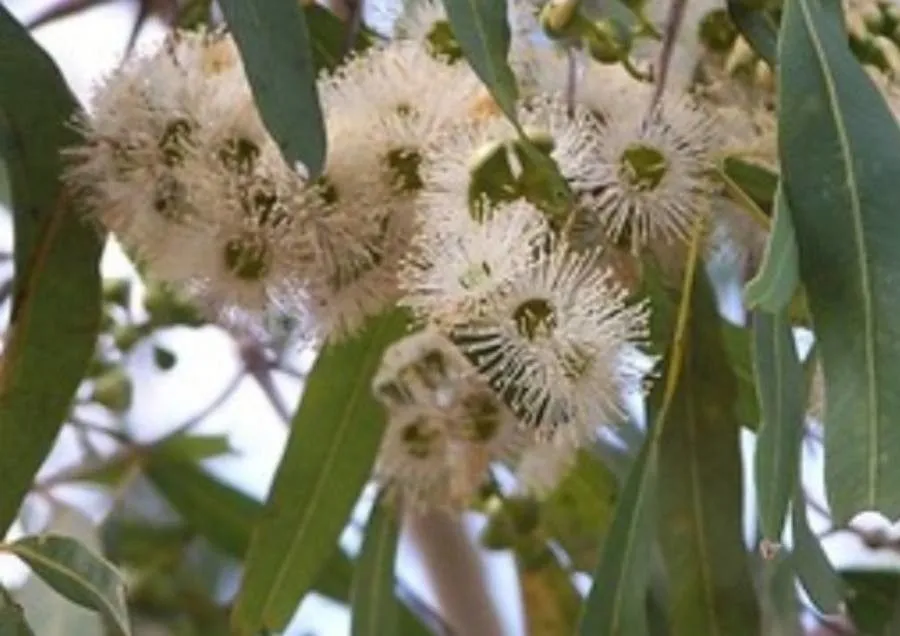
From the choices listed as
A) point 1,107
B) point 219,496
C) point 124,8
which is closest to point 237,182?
point 1,107

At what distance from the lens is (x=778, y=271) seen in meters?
0.78

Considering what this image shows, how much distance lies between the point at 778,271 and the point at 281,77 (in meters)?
0.22

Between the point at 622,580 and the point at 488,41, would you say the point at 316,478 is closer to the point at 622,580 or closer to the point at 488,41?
the point at 622,580

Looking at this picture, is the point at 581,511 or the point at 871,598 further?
the point at 581,511

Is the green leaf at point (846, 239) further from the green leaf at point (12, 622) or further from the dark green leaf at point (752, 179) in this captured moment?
the green leaf at point (12, 622)

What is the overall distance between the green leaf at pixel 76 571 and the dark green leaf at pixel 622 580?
23 centimetres

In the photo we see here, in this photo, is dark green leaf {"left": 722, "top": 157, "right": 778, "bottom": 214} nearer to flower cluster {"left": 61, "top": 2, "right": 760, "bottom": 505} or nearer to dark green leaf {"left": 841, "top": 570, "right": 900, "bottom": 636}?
flower cluster {"left": 61, "top": 2, "right": 760, "bottom": 505}

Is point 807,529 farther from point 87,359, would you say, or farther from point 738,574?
point 87,359

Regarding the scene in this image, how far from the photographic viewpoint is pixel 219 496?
1.61 meters

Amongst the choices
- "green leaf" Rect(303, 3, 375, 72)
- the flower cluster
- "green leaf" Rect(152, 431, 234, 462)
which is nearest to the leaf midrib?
the flower cluster

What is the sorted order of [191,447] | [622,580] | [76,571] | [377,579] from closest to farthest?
[76,571]
[622,580]
[377,579]
[191,447]

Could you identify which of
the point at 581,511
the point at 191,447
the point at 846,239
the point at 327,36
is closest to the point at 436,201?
the point at 846,239

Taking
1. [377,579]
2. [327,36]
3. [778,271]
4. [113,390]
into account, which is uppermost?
[327,36]

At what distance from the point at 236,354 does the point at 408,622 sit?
27cm
